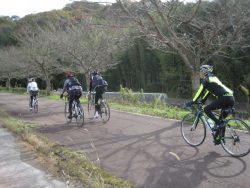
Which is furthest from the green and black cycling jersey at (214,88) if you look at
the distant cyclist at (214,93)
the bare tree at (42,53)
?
the bare tree at (42,53)

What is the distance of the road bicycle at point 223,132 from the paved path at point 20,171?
3328mm

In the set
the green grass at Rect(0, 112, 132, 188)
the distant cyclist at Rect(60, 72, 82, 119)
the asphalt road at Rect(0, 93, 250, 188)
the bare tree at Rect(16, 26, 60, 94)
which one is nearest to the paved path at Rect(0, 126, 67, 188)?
the green grass at Rect(0, 112, 132, 188)

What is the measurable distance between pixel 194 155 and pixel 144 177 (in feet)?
5.54

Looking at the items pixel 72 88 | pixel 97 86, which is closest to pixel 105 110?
pixel 97 86

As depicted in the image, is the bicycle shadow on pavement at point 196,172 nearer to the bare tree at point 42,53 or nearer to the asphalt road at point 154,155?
the asphalt road at point 154,155

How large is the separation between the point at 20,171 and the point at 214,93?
3943mm

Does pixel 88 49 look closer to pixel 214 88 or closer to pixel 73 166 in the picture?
pixel 214 88

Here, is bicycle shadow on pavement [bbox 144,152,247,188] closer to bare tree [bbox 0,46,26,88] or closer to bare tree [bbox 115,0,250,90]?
bare tree [bbox 115,0,250,90]

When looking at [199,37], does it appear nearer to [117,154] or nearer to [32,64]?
[117,154]

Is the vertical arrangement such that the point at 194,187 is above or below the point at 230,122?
below

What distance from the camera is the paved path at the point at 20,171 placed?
612cm

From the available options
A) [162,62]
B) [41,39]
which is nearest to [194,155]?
[162,62]

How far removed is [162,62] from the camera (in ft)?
83.4

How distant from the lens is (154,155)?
7789 millimetres
